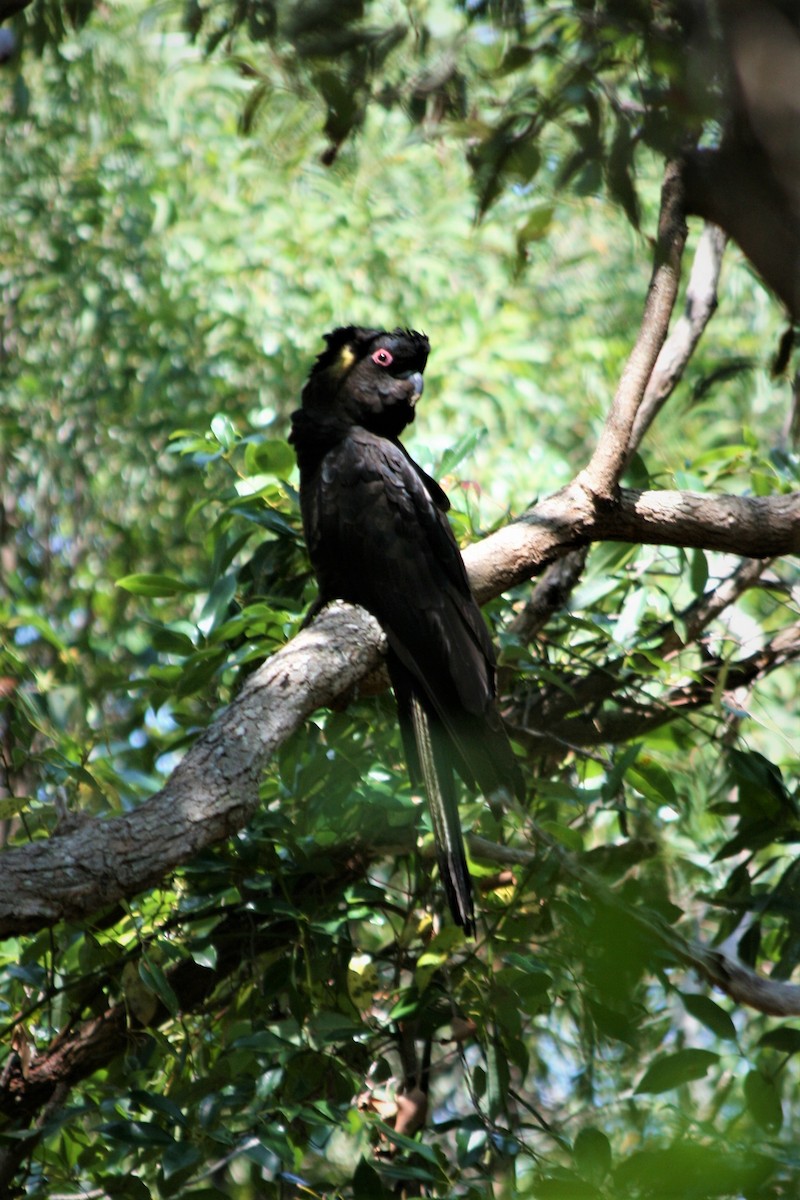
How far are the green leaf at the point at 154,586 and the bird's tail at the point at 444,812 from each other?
54 cm

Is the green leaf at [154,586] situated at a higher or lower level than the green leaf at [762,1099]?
higher

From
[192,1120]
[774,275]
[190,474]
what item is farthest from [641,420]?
[190,474]

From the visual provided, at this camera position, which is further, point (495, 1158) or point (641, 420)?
point (641, 420)

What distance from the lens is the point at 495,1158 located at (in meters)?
1.78

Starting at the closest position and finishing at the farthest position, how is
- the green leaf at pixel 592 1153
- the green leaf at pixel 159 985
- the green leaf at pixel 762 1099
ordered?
the green leaf at pixel 592 1153, the green leaf at pixel 762 1099, the green leaf at pixel 159 985

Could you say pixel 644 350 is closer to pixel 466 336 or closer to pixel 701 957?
pixel 701 957

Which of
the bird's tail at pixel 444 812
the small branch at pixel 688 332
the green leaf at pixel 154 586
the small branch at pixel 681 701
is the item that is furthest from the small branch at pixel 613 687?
the green leaf at pixel 154 586

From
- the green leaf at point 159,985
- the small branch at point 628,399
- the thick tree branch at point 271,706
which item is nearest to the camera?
the thick tree branch at point 271,706

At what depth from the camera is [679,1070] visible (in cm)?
162

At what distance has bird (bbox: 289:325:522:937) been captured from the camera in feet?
6.99

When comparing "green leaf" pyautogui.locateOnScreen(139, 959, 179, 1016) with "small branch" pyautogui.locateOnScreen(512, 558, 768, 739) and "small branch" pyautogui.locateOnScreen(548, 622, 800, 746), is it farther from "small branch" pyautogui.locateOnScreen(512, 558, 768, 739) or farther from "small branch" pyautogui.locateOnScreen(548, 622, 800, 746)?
"small branch" pyautogui.locateOnScreen(548, 622, 800, 746)

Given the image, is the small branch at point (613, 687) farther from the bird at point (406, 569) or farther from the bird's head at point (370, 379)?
the bird's head at point (370, 379)

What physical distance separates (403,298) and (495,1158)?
4.23m

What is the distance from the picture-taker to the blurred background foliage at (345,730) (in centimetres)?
135
